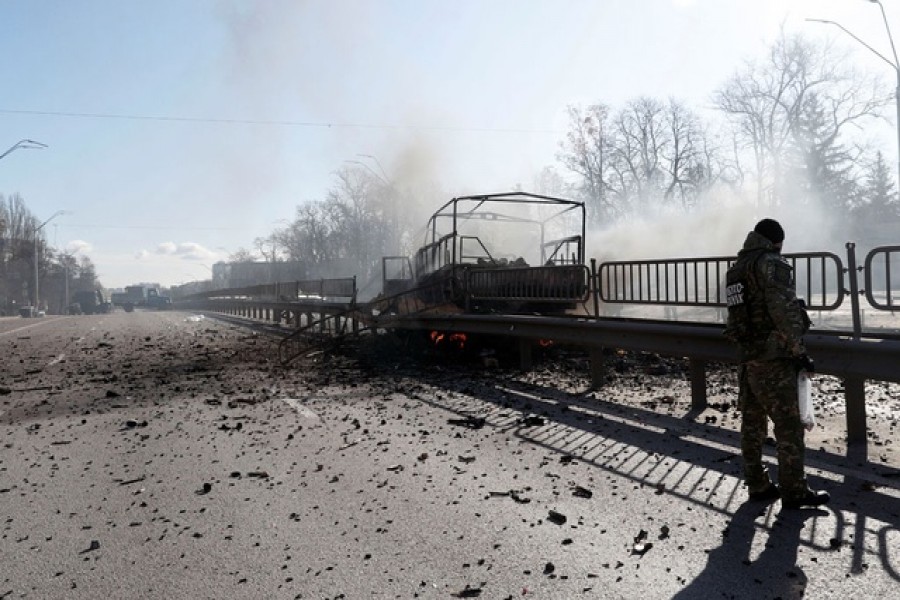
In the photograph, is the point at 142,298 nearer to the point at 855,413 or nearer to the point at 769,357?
the point at 855,413

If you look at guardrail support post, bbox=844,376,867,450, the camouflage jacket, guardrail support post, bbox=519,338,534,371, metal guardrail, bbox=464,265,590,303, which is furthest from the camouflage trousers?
guardrail support post, bbox=519,338,534,371

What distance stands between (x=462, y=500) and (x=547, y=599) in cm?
140

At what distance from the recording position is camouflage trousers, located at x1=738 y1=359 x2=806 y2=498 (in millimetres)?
3879

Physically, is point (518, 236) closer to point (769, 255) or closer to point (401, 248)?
point (769, 255)

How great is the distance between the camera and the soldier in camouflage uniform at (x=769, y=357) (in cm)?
390

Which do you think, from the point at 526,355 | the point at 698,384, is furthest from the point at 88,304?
the point at 698,384

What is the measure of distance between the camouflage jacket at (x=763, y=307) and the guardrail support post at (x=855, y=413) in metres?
1.59

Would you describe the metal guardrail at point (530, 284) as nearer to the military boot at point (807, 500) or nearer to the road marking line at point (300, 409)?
the road marking line at point (300, 409)

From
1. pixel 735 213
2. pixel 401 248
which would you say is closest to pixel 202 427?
pixel 735 213

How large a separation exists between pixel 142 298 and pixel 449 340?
65343mm

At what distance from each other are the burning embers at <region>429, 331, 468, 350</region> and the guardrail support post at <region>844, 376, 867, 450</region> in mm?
7102

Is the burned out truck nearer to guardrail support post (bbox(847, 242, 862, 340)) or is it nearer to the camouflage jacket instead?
guardrail support post (bbox(847, 242, 862, 340))

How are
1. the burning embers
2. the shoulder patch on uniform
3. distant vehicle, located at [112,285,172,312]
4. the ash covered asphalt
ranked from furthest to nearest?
distant vehicle, located at [112,285,172,312] → the burning embers → the shoulder patch on uniform → the ash covered asphalt

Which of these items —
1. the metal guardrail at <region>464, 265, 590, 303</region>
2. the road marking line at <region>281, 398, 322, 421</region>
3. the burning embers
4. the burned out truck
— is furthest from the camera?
the burning embers
